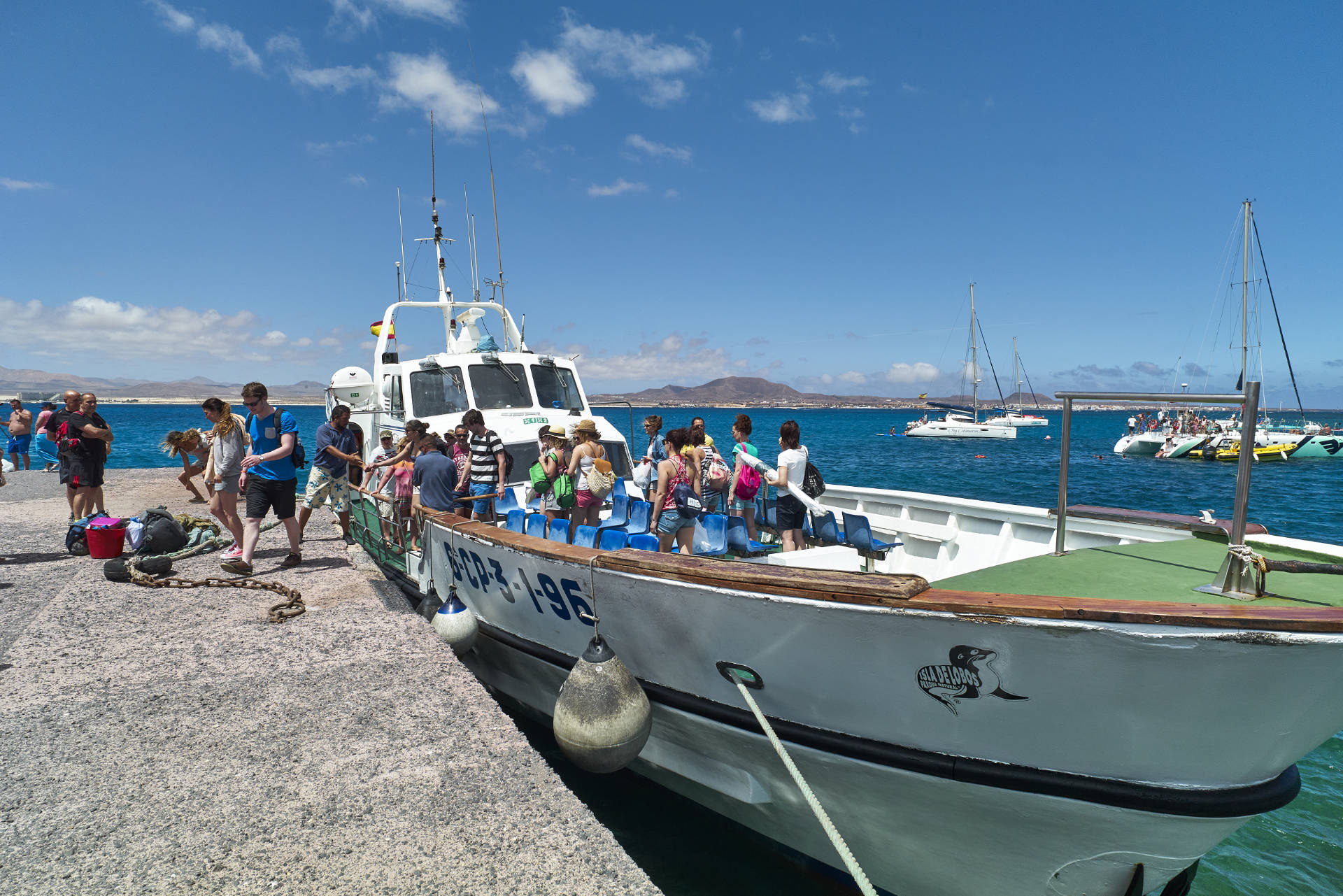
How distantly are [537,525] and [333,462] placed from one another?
3918mm

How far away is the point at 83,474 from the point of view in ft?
26.3

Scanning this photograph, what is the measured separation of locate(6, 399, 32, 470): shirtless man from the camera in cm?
1677

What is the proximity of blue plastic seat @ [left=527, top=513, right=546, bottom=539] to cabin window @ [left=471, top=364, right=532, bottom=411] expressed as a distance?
3.44 m

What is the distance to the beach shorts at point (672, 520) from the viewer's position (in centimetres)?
562

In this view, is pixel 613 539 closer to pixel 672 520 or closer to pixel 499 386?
pixel 672 520

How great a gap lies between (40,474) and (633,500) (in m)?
17.6

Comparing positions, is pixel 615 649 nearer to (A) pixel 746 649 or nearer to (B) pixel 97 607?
(A) pixel 746 649

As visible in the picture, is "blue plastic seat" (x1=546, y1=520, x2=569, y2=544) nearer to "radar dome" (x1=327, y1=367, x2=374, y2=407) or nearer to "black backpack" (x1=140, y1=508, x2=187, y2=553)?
"black backpack" (x1=140, y1=508, x2=187, y2=553)

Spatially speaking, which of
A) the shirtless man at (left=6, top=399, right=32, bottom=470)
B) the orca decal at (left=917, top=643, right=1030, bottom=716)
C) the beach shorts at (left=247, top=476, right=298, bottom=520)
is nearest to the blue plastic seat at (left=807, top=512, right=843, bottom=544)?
the orca decal at (left=917, top=643, right=1030, bottom=716)

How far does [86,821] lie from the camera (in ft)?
9.68

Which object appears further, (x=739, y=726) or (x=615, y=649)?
(x=615, y=649)

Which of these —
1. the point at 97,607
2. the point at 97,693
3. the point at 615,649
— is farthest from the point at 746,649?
the point at 97,607

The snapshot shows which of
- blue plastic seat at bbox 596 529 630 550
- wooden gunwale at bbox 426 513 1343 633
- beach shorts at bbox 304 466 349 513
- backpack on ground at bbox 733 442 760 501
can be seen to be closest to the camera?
wooden gunwale at bbox 426 513 1343 633

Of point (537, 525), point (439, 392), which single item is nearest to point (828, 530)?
point (537, 525)
